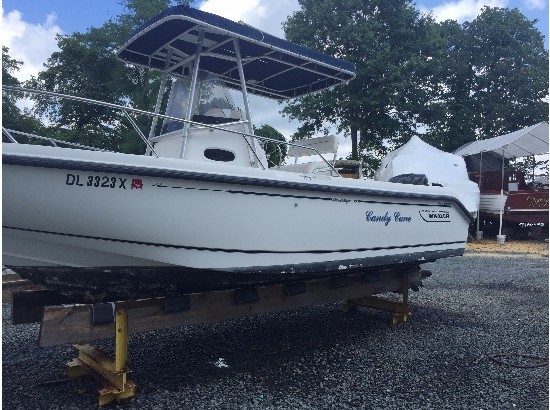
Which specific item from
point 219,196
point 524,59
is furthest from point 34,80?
point 524,59

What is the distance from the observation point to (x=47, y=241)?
2779 millimetres

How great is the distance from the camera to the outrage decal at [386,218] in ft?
12.8

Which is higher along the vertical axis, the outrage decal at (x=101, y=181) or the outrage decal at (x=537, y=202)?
the outrage decal at (x=537, y=202)

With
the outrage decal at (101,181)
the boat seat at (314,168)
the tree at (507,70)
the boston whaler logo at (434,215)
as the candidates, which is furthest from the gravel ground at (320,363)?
the tree at (507,70)

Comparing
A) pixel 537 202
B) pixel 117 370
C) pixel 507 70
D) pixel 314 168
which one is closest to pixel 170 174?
pixel 117 370

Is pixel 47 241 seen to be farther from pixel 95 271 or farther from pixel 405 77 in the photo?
pixel 405 77

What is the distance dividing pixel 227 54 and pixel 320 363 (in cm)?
306

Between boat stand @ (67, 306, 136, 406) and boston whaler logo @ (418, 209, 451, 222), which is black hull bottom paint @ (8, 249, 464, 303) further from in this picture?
boston whaler logo @ (418, 209, 451, 222)

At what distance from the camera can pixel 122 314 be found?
9.52 ft

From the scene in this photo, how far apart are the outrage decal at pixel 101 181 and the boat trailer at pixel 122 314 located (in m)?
0.79

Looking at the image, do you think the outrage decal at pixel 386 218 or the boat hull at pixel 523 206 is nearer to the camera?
the outrage decal at pixel 386 218

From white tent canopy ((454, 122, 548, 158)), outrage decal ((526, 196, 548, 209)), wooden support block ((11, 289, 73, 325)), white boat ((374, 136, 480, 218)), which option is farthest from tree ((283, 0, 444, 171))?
wooden support block ((11, 289, 73, 325))

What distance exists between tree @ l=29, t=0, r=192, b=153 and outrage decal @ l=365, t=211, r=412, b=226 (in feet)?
57.4

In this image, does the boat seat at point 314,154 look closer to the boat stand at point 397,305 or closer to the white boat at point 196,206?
the white boat at point 196,206
